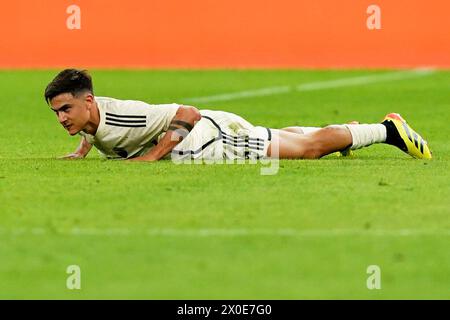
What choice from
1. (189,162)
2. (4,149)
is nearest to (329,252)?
(189,162)

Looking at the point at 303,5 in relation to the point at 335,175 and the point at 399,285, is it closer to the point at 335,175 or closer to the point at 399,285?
the point at 335,175

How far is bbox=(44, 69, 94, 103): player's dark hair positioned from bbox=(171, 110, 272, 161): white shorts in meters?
0.90

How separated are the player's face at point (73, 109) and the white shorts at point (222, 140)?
2.65 feet

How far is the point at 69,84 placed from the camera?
10086 millimetres

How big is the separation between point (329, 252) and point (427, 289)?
822 mm

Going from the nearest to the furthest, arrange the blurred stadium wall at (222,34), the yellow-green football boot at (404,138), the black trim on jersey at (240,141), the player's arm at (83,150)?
the black trim on jersey at (240,141), the yellow-green football boot at (404,138), the player's arm at (83,150), the blurred stadium wall at (222,34)

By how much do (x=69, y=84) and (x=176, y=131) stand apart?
917mm

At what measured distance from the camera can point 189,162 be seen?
34.3 ft

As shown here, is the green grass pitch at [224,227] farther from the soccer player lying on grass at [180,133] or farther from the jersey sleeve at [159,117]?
the jersey sleeve at [159,117]

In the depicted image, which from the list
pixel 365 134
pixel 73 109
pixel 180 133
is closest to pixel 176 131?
pixel 180 133

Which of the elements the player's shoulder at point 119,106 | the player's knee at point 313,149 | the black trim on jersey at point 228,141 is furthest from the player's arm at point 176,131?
the player's knee at point 313,149

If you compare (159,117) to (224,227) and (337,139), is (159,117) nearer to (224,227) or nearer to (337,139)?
(337,139)

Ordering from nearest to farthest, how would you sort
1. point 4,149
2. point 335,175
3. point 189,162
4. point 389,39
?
point 335,175
point 189,162
point 4,149
point 389,39

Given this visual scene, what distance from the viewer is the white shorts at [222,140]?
10.4 m
